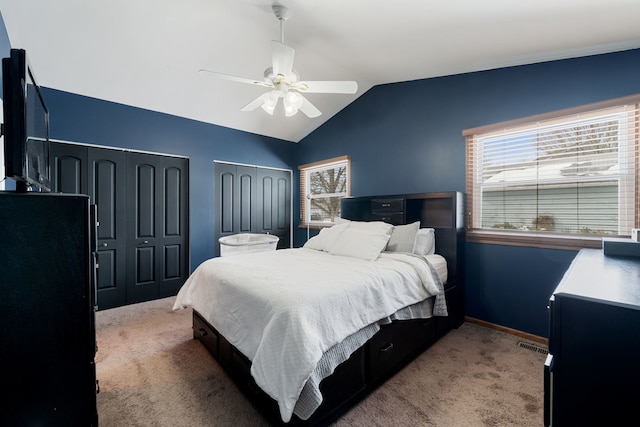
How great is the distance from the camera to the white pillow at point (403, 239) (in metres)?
2.72

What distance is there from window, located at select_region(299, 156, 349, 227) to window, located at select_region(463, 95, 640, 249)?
1884 mm

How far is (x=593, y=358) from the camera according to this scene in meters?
0.88

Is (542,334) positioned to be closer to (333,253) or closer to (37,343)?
(333,253)

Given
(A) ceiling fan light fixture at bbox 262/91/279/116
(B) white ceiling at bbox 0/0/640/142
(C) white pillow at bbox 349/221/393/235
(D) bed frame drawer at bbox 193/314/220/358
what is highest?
(B) white ceiling at bbox 0/0/640/142

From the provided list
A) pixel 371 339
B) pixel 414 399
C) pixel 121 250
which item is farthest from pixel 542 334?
pixel 121 250

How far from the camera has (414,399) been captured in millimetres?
1746

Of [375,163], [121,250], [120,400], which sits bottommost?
[120,400]

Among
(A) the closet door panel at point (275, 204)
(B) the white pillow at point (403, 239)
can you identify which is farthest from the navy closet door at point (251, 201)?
(B) the white pillow at point (403, 239)

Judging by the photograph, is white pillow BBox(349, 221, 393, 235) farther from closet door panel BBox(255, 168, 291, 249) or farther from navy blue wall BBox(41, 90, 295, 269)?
navy blue wall BBox(41, 90, 295, 269)

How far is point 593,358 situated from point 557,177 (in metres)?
2.17

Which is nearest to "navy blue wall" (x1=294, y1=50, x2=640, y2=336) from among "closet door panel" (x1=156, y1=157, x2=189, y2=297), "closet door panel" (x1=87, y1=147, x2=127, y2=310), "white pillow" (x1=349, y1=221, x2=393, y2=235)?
"white pillow" (x1=349, y1=221, x2=393, y2=235)

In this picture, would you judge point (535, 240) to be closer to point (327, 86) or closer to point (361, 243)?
point (361, 243)

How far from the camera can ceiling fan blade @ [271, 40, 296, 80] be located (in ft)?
6.37

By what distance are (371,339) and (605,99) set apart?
2622mm
